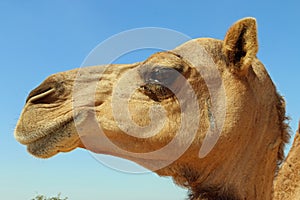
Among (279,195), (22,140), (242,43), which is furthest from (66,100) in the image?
(279,195)

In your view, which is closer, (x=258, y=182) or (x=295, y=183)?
(x=258, y=182)

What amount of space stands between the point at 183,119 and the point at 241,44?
2.83 feet

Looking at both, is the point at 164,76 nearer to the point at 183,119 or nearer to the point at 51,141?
the point at 183,119

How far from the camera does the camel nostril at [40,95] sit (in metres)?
4.08

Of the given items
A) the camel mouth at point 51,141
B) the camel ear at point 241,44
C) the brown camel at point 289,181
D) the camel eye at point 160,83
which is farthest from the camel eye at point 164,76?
the brown camel at point 289,181

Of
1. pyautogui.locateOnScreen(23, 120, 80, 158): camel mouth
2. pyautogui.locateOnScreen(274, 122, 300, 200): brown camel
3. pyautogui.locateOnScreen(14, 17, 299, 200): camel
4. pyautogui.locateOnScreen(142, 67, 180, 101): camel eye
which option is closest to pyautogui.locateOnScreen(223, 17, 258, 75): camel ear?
pyautogui.locateOnScreen(14, 17, 299, 200): camel

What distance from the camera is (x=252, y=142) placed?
4.11 m

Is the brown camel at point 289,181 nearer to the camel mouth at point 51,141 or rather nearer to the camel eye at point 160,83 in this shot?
the camel eye at point 160,83

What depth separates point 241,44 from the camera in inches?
164

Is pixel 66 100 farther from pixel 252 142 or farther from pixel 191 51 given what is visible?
pixel 252 142

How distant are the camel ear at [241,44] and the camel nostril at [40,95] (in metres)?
1.64

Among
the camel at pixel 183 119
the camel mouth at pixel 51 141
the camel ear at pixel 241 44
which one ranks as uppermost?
the camel ear at pixel 241 44

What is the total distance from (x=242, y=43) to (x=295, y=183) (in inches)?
89.8

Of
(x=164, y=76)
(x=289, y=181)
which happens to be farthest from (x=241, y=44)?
(x=289, y=181)
